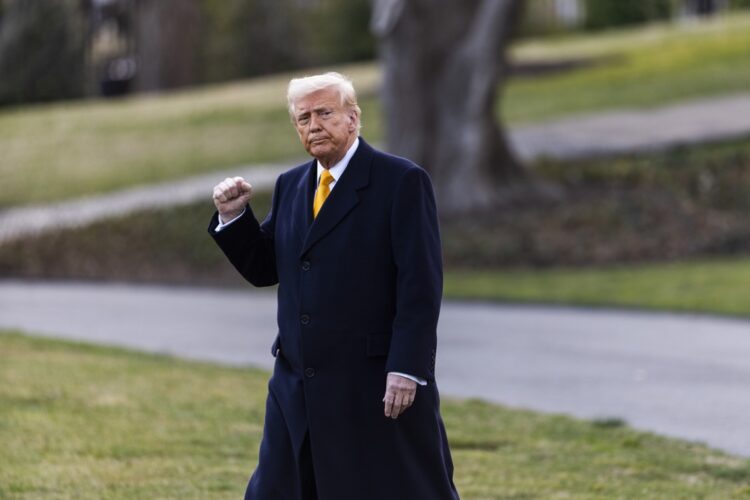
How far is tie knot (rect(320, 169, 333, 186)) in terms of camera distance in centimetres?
484

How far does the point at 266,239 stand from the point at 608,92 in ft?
81.1

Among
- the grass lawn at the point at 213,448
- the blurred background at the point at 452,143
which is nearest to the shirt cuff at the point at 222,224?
the grass lawn at the point at 213,448

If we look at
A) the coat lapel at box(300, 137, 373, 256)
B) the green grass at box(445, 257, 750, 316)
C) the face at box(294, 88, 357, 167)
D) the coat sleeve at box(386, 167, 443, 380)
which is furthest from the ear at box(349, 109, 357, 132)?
the green grass at box(445, 257, 750, 316)

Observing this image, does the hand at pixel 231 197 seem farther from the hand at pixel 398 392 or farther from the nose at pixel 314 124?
the hand at pixel 398 392

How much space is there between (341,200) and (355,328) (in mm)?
411

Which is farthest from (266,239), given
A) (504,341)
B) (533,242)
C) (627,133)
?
(627,133)

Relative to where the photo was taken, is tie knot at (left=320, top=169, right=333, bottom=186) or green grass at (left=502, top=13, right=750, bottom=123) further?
green grass at (left=502, top=13, right=750, bottom=123)

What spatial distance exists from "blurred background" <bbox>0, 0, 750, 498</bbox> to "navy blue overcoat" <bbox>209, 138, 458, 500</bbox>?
2.07 metres

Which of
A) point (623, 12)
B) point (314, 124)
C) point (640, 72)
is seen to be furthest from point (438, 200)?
point (623, 12)

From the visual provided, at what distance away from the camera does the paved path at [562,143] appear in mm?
22312

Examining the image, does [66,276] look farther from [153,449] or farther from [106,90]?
[106,90]

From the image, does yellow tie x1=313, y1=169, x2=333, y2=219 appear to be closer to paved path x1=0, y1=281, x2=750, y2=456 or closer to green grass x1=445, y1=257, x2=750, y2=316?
paved path x1=0, y1=281, x2=750, y2=456

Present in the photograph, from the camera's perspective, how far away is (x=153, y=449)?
7.70 meters

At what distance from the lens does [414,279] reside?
4598 millimetres
